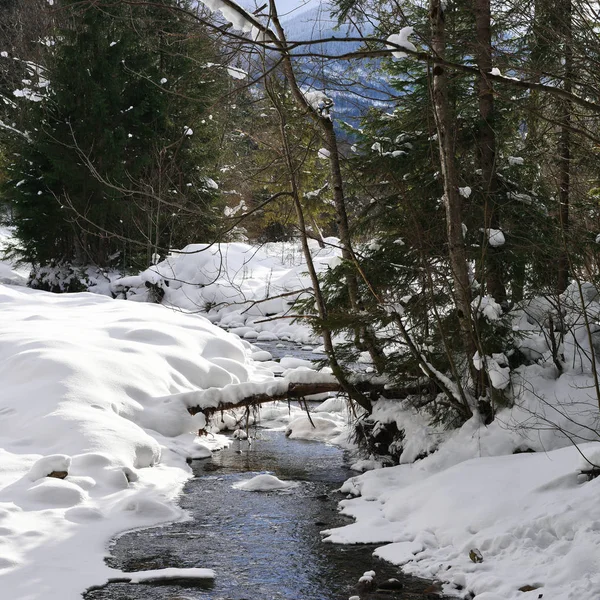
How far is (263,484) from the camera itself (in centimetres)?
689

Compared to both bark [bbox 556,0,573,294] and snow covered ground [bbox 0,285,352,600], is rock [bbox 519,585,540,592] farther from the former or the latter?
bark [bbox 556,0,573,294]

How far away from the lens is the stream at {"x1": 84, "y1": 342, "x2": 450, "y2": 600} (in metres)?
4.58

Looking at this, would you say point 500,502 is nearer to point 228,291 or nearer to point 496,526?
point 496,526

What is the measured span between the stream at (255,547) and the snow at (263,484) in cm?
8

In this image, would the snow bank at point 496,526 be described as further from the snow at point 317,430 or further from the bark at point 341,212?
the snow at point 317,430

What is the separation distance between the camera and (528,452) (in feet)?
20.2

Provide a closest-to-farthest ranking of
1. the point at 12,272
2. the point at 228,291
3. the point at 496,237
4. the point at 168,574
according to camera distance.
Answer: the point at 168,574, the point at 496,237, the point at 228,291, the point at 12,272

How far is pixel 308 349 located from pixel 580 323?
8662 mm

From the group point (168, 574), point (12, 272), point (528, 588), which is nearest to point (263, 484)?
point (168, 574)

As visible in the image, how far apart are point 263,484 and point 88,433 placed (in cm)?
177

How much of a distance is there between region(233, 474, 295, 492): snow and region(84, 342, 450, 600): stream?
0.28 ft

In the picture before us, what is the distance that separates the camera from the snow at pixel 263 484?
682cm

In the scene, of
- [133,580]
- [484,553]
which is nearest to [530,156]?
[484,553]

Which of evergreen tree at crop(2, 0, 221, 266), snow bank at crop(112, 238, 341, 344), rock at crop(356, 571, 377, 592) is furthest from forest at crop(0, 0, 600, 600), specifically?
evergreen tree at crop(2, 0, 221, 266)
